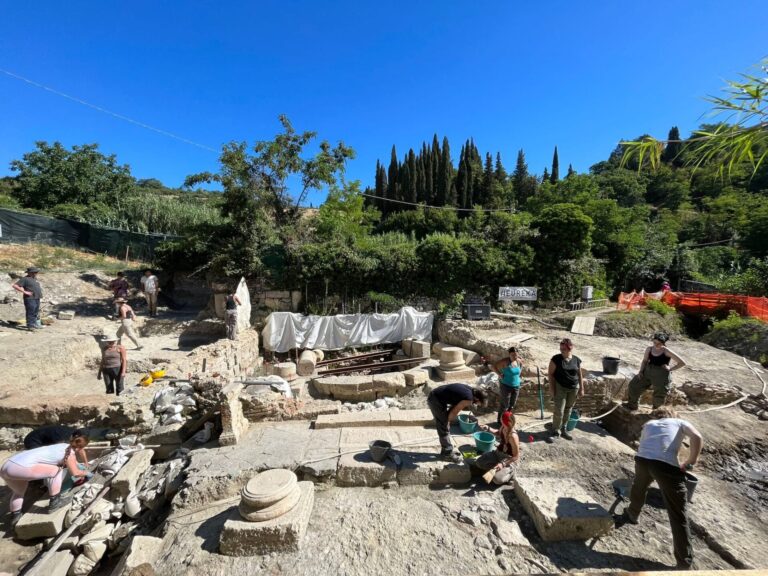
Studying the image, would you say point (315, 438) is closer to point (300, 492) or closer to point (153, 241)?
point (300, 492)

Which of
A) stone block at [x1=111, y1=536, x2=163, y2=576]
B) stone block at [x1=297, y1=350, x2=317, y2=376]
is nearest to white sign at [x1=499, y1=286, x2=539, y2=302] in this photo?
stone block at [x1=297, y1=350, x2=317, y2=376]

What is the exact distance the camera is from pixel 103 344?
24.4 ft

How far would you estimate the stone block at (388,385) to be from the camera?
8.46 meters

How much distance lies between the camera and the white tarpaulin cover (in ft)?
40.3

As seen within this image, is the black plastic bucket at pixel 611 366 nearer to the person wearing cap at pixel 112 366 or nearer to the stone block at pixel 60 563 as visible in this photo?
the stone block at pixel 60 563

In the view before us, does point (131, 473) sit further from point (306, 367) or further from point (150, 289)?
point (150, 289)

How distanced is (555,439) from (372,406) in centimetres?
367

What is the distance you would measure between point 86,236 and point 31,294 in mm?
11002

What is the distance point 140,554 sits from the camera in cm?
363

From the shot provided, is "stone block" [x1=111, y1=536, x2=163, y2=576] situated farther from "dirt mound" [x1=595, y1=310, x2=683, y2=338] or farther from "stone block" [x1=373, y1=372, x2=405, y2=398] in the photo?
"dirt mound" [x1=595, y1=310, x2=683, y2=338]

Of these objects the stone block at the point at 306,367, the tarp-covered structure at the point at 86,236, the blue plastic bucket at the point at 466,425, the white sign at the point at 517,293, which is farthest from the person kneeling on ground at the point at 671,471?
the tarp-covered structure at the point at 86,236

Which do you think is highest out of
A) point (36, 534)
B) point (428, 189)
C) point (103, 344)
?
point (428, 189)

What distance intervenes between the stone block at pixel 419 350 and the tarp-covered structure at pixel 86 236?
48.7 ft

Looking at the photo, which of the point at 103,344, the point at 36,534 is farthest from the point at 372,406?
the point at 103,344
